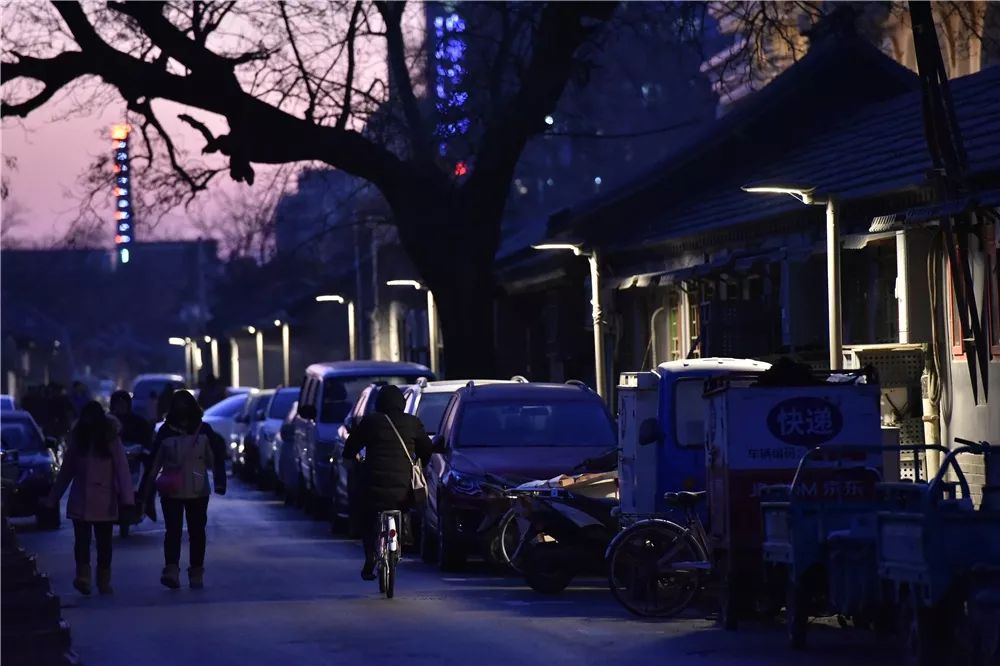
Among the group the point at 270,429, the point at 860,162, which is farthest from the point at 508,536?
the point at 270,429

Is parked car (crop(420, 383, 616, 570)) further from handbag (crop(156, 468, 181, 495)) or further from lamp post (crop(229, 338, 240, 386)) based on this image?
lamp post (crop(229, 338, 240, 386))

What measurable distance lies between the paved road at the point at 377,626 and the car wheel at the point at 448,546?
23 cm

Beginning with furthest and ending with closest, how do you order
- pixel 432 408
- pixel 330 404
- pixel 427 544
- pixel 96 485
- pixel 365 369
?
pixel 365 369 < pixel 330 404 < pixel 432 408 < pixel 427 544 < pixel 96 485

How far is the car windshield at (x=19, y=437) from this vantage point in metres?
29.4

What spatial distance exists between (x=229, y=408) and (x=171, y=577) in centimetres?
3029

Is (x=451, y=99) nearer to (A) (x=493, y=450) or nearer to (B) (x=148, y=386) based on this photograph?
(A) (x=493, y=450)

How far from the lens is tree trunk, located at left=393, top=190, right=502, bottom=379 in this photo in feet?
104

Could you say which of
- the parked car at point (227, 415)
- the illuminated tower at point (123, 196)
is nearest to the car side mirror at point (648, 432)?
the illuminated tower at point (123, 196)

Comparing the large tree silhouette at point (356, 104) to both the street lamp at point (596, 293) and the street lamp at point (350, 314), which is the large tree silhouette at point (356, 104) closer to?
the street lamp at point (596, 293)

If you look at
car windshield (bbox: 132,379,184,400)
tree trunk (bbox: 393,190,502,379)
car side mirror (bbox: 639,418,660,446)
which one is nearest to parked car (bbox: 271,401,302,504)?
tree trunk (bbox: 393,190,502,379)

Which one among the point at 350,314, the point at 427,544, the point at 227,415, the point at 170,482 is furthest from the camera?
the point at 350,314

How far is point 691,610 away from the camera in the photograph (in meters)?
15.9

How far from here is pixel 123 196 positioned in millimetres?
37844

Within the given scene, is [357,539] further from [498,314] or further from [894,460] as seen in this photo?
[498,314]
